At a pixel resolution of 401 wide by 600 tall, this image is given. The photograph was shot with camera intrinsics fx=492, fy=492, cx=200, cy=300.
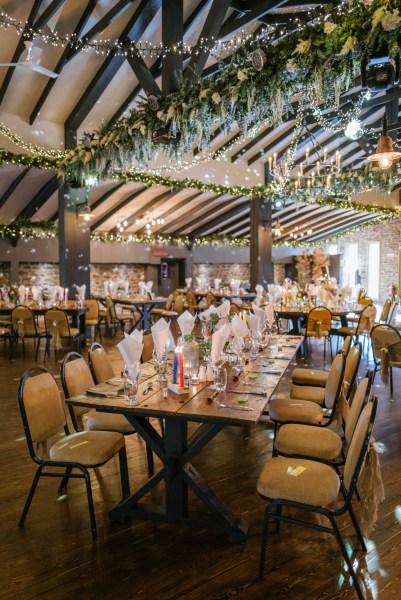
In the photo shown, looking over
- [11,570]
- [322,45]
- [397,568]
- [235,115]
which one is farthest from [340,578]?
[235,115]

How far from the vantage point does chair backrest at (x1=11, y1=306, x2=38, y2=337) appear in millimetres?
7945

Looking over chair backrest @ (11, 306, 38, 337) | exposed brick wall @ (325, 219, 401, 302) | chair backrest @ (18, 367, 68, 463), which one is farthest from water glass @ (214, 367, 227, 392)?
exposed brick wall @ (325, 219, 401, 302)

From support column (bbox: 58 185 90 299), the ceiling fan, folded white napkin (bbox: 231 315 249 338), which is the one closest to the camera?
folded white napkin (bbox: 231 315 249 338)

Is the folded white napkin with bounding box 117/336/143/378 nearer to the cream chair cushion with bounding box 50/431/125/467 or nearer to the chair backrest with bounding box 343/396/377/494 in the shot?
the cream chair cushion with bounding box 50/431/125/467

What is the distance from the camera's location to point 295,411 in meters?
3.62

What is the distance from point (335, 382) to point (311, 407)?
0.26 metres

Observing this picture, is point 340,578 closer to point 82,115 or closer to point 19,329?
point 19,329

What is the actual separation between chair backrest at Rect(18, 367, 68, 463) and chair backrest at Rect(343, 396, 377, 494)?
1749 millimetres

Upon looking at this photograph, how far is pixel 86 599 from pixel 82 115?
377 inches

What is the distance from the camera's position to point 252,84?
5117 mm

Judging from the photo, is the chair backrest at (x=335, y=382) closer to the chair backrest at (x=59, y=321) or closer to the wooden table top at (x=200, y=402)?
the wooden table top at (x=200, y=402)

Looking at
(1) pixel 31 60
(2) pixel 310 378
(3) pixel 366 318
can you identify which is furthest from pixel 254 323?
(1) pixel 31 60

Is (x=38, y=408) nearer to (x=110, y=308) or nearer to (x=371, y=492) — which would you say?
(x=371, y=492)

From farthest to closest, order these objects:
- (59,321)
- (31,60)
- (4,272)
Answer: (4,272), (59,321), (31,60)
